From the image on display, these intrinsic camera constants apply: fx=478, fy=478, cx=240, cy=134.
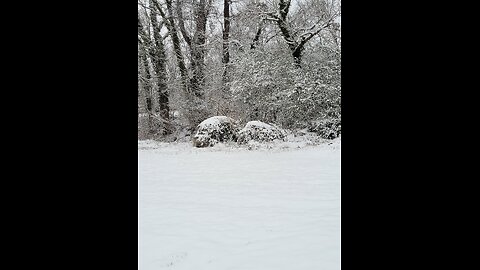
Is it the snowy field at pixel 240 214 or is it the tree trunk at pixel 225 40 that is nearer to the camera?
the snowy field at pixel 240 214

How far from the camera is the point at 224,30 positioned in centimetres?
1605

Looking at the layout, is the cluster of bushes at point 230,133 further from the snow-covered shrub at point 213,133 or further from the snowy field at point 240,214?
the snowy field at point 240,214

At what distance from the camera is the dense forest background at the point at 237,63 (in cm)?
1326

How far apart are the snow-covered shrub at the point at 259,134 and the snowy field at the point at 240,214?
2.15 metres

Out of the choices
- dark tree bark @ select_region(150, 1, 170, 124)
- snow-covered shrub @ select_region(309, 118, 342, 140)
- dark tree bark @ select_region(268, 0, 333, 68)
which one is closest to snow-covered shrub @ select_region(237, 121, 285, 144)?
snow-covered shrub @ select_region(309, 118, 342, 140)

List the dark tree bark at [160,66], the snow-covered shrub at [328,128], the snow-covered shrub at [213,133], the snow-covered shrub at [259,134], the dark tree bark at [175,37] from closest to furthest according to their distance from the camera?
the snow-covered shrub at [259,134] < the snow-covered shrub at [213,133] < the snow-covered shrub at [328,128] < the dark tree bark at [160,66] < the dark tree bark at [175,37]

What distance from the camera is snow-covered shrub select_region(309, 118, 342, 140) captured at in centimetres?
1283

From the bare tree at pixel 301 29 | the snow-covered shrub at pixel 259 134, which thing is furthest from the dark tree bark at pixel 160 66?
the bare tree at pixel 301 29

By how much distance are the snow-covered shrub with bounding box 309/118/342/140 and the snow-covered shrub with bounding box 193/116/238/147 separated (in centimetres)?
226

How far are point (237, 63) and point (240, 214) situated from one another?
966 cm
